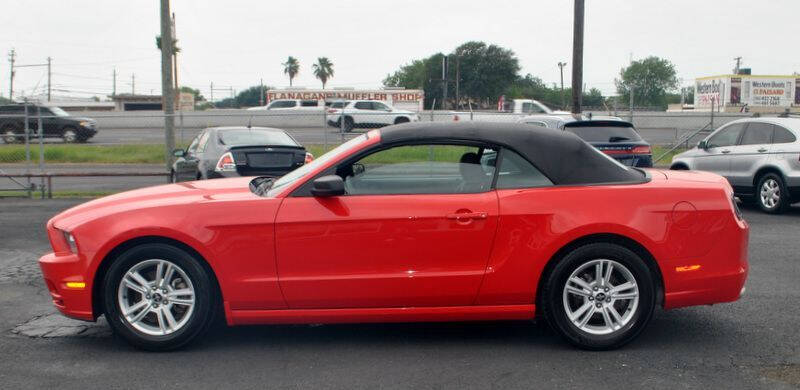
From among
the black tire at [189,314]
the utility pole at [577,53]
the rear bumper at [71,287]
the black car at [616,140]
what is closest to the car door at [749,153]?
the black car at [616,140]

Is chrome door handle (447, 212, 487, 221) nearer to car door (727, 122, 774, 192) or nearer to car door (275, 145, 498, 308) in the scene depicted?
car door (275, 145, 498, 308)

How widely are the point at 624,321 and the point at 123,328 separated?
3.18 metres

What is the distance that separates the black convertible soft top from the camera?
5.30 m

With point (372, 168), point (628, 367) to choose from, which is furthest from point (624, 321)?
point (372, 168)

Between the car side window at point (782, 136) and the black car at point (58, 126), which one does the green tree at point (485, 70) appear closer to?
the black car at point (58, 126)

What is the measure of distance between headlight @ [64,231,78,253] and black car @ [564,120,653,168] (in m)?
8.11

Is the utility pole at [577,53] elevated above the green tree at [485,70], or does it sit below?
below

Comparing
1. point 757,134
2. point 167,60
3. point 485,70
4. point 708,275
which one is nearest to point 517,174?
point 708,275

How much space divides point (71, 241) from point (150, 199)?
0.56m

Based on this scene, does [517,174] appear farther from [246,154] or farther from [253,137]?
[253,137]

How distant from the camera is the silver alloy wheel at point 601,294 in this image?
202 inches

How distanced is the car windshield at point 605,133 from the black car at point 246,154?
406 cm

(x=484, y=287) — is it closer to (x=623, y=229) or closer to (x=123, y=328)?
(x=623, y=229)

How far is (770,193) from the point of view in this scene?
12.1 metres
